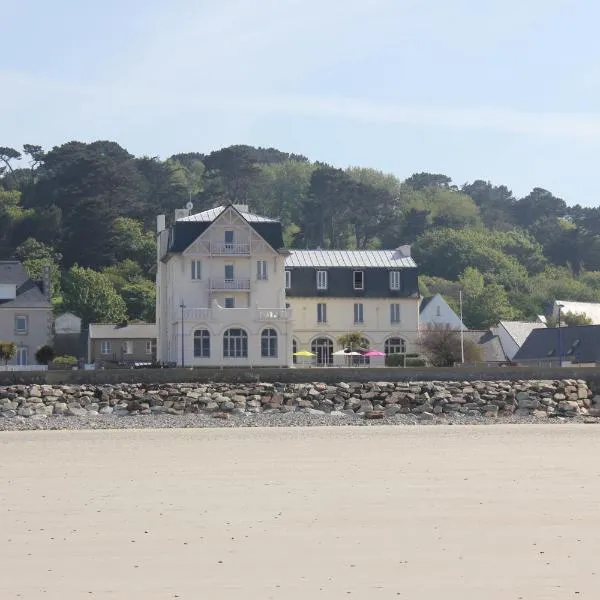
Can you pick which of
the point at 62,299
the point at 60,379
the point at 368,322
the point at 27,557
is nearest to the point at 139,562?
the point at 27,557

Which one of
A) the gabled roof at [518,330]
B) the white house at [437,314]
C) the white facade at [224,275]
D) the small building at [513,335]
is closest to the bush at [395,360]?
the white facade at [224,275]

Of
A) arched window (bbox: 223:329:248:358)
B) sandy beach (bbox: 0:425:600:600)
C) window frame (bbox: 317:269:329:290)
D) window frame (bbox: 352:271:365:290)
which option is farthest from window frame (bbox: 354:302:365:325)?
sandy beach (bbox: 0:425:600:600)

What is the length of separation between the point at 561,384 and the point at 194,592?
32920 millimetres

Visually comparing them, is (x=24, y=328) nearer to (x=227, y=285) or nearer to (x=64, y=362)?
(x=64, y=362)

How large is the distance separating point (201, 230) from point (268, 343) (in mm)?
7240

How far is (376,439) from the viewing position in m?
30.4

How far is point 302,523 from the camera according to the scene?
1576cm

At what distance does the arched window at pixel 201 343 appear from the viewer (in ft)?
195

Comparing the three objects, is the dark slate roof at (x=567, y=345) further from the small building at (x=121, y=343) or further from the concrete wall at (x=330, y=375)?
the small building at (x=121, y=343)

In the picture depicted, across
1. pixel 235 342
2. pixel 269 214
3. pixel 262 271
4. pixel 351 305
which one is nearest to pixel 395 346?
pixel 351 305

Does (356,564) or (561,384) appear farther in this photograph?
(561,384)

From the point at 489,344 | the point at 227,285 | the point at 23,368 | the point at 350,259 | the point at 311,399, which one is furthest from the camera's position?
the point at 489,344

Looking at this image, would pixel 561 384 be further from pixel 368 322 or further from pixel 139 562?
pixel 139 562

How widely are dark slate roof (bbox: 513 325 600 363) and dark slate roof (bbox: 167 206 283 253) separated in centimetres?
1477
